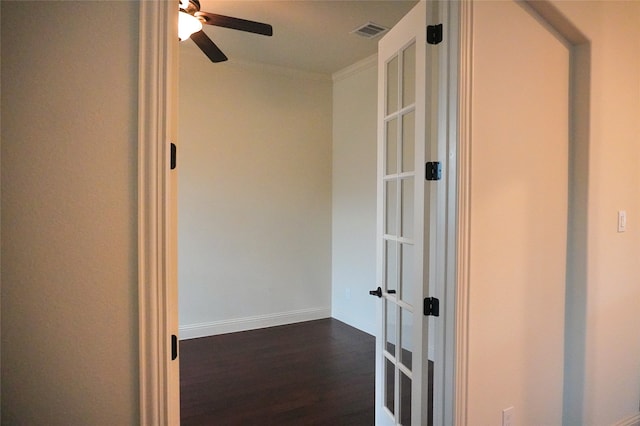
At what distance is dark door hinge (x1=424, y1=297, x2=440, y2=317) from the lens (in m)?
1.59

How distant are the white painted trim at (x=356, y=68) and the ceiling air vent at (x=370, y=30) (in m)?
0.49

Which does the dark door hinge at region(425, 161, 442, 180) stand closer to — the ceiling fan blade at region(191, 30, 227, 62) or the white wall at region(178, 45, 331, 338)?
the ceiling fan blade at region(191, 30, 227, 62)

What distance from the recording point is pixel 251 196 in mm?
4199

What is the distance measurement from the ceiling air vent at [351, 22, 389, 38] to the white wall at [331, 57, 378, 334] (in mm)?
599

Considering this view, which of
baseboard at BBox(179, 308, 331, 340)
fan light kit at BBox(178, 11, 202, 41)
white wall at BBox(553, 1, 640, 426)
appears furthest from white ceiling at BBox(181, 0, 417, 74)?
baseboard at BBox(179, 308, 331, 340)

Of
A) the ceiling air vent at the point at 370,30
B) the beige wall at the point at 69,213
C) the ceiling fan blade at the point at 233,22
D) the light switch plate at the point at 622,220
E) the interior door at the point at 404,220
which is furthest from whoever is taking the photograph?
the ceiling air vent at the point at 370,30

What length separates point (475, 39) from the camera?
1.54m

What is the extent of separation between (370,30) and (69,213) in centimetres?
300

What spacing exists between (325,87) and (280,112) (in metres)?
0.69

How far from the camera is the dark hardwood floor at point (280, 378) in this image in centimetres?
248

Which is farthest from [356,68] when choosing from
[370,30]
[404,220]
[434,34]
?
[404,220]

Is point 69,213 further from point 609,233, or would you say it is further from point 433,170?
point 609,233

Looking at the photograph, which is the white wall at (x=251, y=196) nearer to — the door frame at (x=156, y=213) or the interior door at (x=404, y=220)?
the interior door at (x=404, y=220)

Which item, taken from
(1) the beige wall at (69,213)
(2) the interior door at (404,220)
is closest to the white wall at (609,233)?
(2) the interior door at (404,220)
